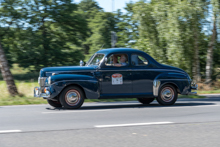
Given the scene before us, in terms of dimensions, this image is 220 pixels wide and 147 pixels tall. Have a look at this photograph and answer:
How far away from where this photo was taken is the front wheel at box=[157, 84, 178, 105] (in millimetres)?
11438

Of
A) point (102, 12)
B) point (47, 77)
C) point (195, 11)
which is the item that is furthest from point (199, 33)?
point (102, 12)

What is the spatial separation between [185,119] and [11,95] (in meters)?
8.42

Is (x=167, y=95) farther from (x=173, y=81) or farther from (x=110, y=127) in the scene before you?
(x=110, y=127)

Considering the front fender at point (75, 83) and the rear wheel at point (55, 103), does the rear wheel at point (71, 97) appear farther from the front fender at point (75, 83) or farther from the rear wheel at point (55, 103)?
the rear wheel at point (55, 103)

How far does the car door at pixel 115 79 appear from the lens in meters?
10.7

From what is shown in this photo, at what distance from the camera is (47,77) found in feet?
34.3

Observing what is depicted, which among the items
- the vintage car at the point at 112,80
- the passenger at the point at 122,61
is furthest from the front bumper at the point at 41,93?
the passenger at the point at 122,61

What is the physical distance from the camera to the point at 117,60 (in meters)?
11.0

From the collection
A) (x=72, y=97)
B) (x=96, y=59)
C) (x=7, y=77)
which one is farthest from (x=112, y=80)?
(x=7, y=77)

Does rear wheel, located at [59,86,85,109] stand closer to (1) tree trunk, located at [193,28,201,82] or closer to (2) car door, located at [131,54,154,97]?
(2) car door, located at [131,54,154,97]

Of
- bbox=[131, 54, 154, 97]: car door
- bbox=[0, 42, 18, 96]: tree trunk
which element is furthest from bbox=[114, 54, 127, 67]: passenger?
bbox=[0, 42, 18, 96]: tree trunk

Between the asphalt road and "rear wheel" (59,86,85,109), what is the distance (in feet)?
0.80

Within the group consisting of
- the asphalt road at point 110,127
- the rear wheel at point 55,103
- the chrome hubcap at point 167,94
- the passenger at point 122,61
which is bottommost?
the asphalt road at point 110,127

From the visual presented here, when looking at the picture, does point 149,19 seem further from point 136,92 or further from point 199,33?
point 136,92
